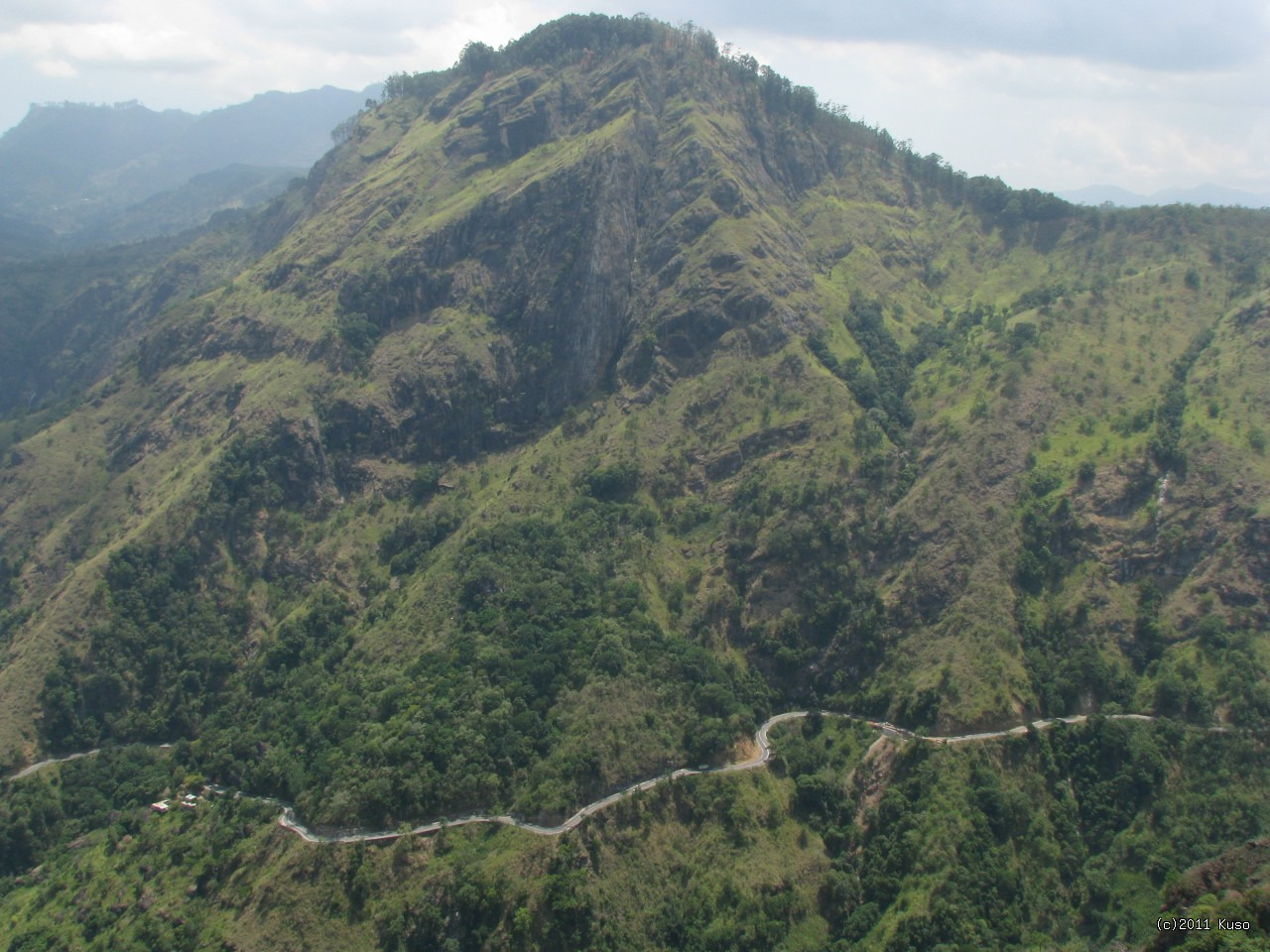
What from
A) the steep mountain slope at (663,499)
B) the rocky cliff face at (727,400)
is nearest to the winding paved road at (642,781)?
the steep mountain slope at (663,499)

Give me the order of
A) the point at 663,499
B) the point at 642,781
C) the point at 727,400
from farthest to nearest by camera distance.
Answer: the point at 727,400
the point at 663,499
the point at 642,781

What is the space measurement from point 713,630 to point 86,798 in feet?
247

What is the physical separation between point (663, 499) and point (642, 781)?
45.2m

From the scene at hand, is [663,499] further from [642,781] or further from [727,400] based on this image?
[642,781]

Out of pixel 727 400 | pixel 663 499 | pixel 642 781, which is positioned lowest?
pixel 642 781

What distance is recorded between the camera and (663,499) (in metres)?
120

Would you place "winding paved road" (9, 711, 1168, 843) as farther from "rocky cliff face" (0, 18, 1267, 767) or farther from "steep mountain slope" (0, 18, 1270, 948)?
"rocky cliff face" (0, 18, 1267, 767)

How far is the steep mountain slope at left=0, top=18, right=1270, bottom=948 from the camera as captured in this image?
84500 millimetres

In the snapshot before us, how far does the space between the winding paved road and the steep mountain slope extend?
5.27 feet

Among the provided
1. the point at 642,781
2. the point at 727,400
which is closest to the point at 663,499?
the point at 727,400

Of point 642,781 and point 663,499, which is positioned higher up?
point 663,499

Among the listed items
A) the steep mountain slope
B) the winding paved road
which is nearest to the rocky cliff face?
the steep mountain slope

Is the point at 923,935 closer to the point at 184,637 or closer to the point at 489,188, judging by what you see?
the point at 184,637

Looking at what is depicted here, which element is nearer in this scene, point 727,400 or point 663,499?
point 663,499
